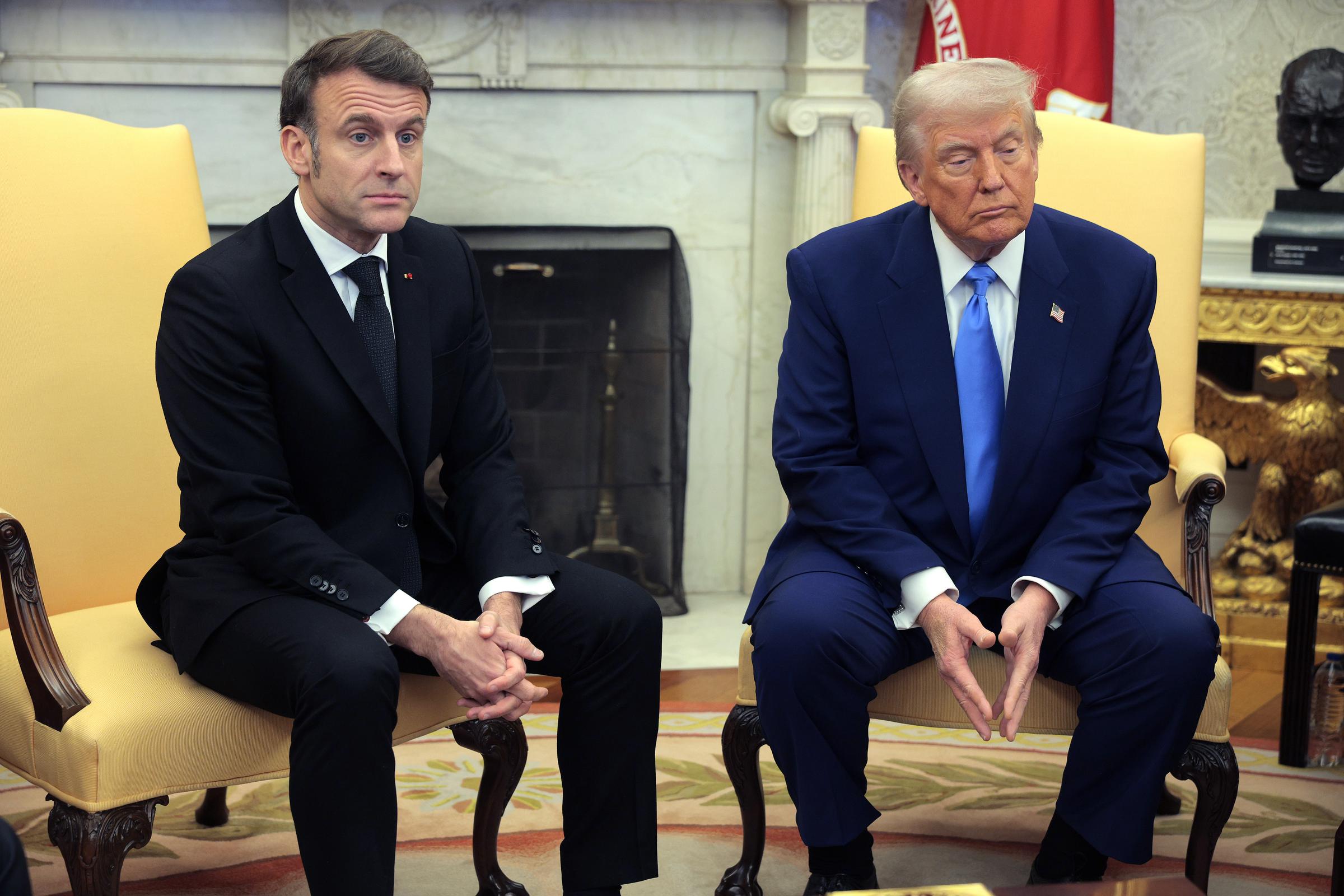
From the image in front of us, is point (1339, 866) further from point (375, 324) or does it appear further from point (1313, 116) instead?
point (1313, 116)

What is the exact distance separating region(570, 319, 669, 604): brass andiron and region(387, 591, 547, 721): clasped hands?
2030 millimetres

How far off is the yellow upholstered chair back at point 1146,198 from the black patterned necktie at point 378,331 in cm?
95

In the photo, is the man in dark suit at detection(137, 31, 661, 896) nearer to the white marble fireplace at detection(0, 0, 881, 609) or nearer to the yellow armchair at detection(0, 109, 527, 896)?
the yellow armchair at detection(0, 109, 527, 896)

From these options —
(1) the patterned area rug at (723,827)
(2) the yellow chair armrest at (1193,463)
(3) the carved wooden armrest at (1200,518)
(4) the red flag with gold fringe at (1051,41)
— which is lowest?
(1) the patterned area rug at (723,827)

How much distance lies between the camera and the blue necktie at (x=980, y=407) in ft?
7.29

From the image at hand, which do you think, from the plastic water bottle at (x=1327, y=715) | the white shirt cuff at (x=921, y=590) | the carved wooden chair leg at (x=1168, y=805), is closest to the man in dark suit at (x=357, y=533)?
the white shirt cuff at (x=921, y=590)

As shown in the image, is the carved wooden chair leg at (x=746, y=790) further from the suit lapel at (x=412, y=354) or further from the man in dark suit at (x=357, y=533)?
the suit lapel at (x=412, y=354)

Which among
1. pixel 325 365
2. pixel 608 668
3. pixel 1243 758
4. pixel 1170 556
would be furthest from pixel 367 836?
pixel 1243 758

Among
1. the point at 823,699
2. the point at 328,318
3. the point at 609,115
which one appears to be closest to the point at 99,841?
the point at 328,318

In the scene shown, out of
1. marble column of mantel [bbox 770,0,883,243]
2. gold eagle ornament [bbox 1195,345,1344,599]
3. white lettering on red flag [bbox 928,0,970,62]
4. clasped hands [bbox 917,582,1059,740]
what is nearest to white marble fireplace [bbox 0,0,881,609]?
marble column of mantel [bbox 770,0,883,243]

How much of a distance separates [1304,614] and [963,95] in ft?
4.59

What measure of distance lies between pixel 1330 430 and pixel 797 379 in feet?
5.97

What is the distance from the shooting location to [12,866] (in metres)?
1.40

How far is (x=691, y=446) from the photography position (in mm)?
4145
